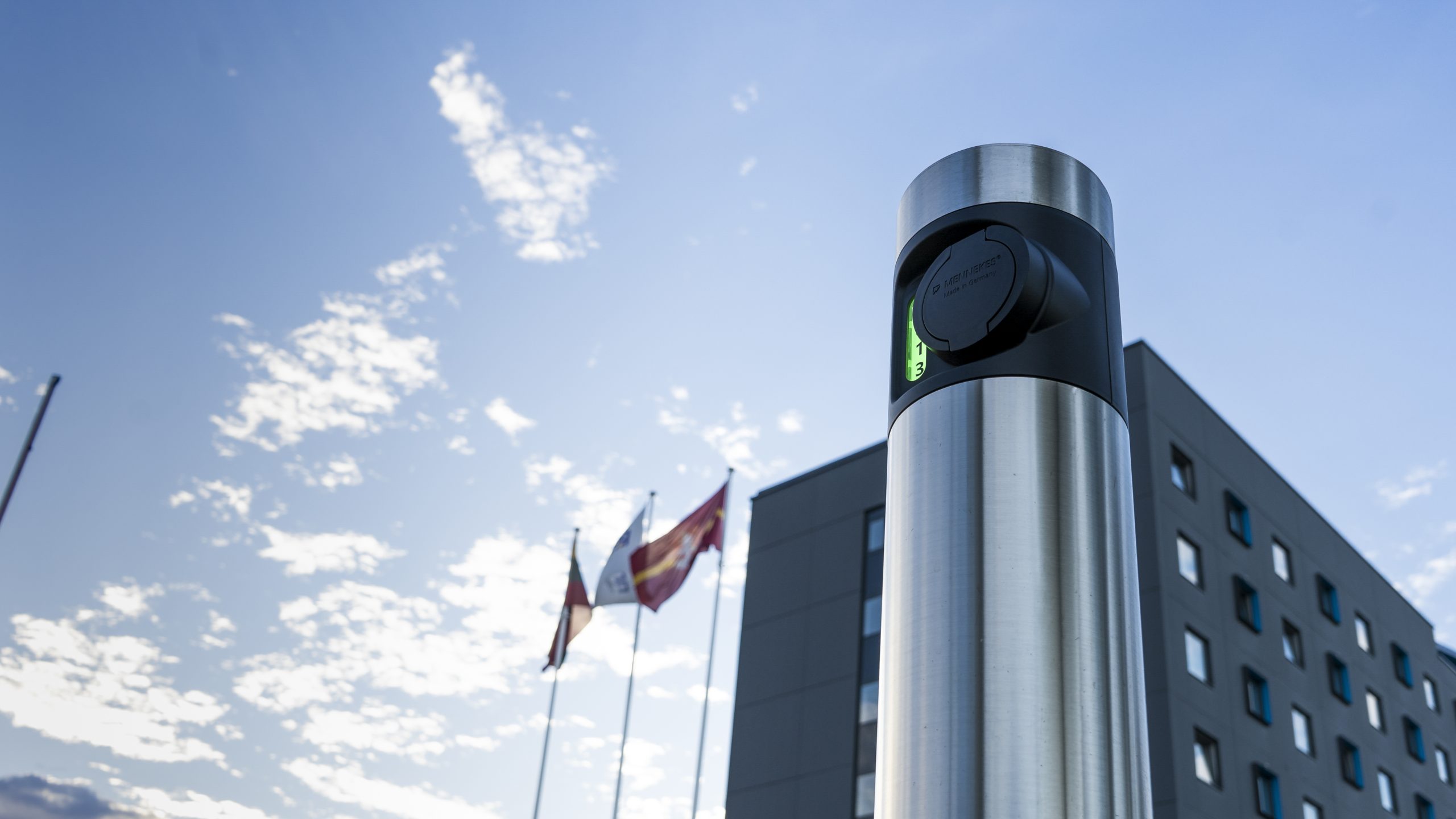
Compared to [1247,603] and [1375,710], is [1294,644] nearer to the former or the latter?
[1247,603]

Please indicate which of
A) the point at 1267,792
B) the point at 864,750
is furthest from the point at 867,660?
the point at 1267,792

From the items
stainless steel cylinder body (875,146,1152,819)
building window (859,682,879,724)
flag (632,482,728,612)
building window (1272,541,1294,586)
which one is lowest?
stainless steel cylinder body (875,146,1152,819)

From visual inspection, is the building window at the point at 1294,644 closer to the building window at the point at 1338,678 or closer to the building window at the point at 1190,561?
the building window at the point at 1338,678

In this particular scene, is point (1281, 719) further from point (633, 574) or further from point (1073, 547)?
point (1073, 547)

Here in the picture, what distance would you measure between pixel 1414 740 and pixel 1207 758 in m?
16.5

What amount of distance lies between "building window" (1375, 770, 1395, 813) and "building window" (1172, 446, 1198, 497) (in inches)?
468

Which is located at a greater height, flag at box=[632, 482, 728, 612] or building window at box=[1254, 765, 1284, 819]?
flag at box=[632, 482, 728, 612]

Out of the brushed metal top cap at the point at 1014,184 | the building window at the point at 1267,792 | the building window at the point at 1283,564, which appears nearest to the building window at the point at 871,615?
the building window at the point at 1267,792

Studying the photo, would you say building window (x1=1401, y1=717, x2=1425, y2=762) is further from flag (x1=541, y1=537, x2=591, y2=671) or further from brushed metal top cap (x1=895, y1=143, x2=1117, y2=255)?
brushed metal top cap (x1=895, y1=143, x2=1117, y2=255)

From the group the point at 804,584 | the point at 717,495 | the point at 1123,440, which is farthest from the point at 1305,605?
the point at 1123,440

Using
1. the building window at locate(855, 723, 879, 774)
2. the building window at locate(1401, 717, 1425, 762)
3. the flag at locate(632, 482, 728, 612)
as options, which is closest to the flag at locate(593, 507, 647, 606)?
the flag at locate(632, 482, 728, 612)

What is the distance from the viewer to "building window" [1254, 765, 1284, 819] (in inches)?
1197

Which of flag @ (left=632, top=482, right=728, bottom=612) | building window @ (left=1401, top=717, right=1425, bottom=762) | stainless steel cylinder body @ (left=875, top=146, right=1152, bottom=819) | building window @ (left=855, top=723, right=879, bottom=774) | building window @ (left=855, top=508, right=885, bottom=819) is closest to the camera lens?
stainless steel cylinder body @ (left=875, top=146, right=1152, bottom=819)

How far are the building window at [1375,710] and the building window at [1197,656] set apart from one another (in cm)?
1089
